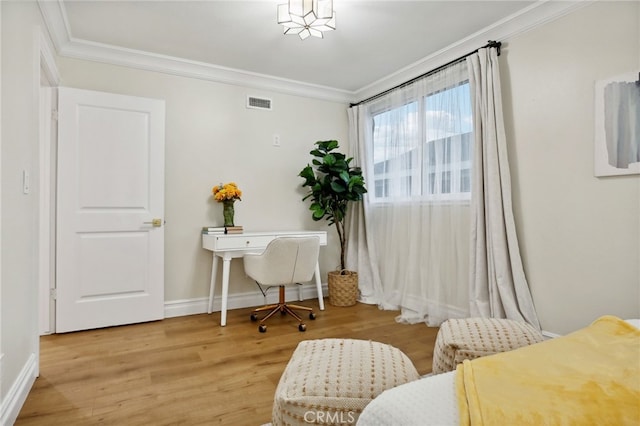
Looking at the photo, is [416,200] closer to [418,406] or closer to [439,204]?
[439,204]

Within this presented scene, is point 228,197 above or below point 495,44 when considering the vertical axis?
below

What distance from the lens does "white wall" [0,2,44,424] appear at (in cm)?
163

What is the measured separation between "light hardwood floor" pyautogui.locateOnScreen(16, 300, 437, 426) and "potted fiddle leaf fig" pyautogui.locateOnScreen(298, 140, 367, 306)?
39 cm

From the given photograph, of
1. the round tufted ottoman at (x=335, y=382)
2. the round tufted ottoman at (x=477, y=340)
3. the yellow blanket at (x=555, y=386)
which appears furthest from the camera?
the round tufted ottoman at (x=477, y=340)

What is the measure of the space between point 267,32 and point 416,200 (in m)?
2.03

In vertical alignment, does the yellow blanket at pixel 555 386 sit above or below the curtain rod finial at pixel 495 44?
below

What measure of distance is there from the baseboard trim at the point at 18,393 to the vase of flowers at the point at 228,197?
1.81 metres

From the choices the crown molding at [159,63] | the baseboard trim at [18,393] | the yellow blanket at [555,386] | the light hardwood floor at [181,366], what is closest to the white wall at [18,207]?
the baseboard trim at [18,393]

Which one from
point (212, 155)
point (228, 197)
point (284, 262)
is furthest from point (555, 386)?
point (212, 155)

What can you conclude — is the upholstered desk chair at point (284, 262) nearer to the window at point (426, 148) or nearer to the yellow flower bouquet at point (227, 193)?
the yellow flower bouquet at point (227, 193)

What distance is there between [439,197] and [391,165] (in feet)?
2.42

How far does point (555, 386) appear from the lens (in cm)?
65

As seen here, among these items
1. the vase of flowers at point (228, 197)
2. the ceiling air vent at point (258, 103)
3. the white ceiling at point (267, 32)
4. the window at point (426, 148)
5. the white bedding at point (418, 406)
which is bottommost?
the white bedding at point (418, 406)

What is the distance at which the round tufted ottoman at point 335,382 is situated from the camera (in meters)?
1.12
